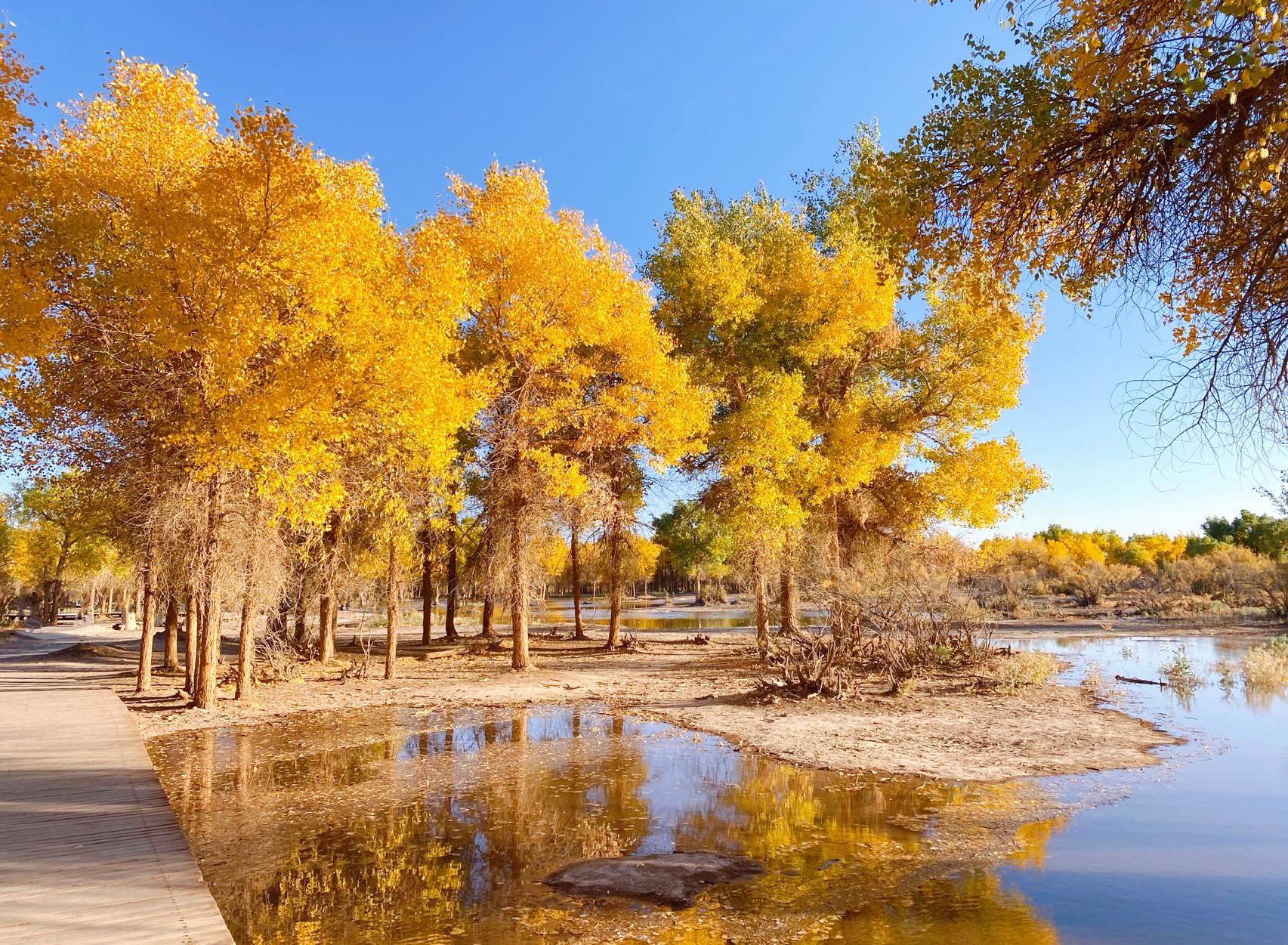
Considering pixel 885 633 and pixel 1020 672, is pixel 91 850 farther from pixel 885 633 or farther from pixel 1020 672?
pixel 1020 672

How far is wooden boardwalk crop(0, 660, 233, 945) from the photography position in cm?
445

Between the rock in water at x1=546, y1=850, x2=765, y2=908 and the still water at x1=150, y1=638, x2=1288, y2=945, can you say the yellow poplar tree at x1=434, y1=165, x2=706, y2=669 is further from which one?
the rock in water at x1=546, y1=850, x2=765, y2=908

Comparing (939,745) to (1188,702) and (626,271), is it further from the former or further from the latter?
(626,271)

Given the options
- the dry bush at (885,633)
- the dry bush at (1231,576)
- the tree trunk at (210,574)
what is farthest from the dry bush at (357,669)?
the dry bush at (1231,576)

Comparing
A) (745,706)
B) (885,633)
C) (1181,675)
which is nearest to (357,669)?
(745,706)

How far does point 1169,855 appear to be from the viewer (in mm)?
6340

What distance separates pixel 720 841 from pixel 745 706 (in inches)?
287

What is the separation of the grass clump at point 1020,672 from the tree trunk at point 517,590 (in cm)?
1070

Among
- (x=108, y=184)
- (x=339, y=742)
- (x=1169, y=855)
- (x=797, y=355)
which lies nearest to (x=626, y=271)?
(x=797, y=355)

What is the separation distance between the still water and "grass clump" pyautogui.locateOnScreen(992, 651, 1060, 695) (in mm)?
4143

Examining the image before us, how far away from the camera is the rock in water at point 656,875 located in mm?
5598

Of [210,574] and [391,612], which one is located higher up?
[210,574]

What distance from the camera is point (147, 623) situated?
14461mm

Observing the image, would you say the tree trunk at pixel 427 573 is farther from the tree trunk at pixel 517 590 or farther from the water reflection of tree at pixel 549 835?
the water reflection of tree at pixel 549 835
